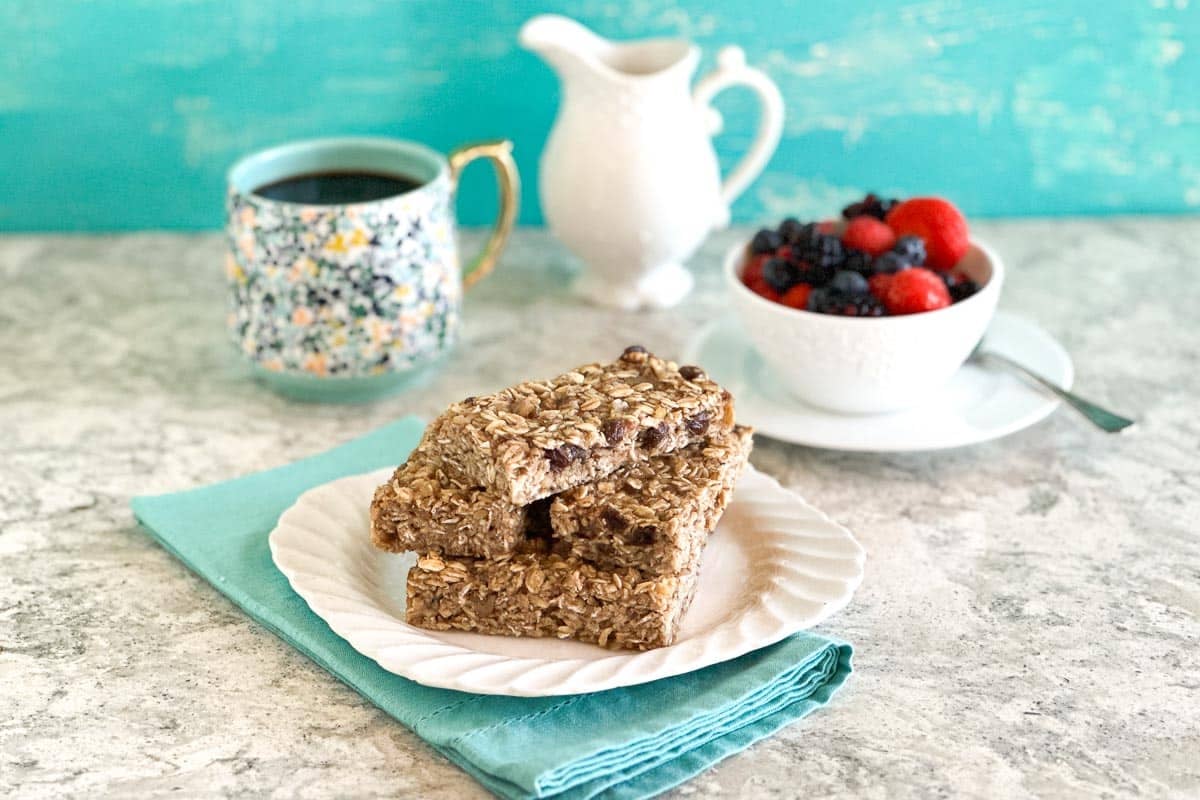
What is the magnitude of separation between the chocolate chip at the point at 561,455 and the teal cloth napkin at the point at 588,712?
17 cm

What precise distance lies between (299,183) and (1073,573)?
2.88 feet

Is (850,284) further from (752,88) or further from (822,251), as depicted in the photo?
(752,88)

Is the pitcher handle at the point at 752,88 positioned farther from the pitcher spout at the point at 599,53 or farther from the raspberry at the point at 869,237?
the raspberry at the point at 869,237

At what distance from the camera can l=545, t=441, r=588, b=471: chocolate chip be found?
3.29 ft

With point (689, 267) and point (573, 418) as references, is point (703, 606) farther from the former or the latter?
point (689, 267)

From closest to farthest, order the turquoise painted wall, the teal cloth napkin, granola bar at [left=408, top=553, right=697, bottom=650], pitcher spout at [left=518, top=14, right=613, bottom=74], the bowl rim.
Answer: the teal cloth napkin → granola bar at [left=408, top=553, right=697, bottom=650] → the bowl rim → pitcher spout at [left=518, top=14, right=613, bottom=74] → the turquoise painted wall

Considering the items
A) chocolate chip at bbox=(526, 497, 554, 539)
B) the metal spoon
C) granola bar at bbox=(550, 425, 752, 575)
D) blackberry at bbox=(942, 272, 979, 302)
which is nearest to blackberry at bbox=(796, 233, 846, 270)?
blackberry at bbox=(942, 272, 979, 302)

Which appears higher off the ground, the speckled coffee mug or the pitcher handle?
the pitcher handle

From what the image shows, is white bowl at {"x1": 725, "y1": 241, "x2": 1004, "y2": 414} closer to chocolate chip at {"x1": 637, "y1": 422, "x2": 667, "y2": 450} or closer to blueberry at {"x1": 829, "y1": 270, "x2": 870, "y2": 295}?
blueberry at {"x1": 829, "y1": 270, "x2": 870, "y2": 295}

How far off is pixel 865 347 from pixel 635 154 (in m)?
0.43

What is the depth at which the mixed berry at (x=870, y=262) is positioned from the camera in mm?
1293

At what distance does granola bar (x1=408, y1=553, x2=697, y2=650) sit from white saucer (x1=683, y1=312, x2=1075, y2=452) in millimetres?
345

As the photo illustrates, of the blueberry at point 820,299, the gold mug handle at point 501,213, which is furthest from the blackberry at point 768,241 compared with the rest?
the gold mug handle at point 501,213

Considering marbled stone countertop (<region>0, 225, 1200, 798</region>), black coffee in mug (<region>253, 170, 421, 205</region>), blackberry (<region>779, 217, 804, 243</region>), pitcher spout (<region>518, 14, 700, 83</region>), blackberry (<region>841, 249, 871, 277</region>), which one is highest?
pitcher spout (<region>518, 14, 700, 83</region>)
